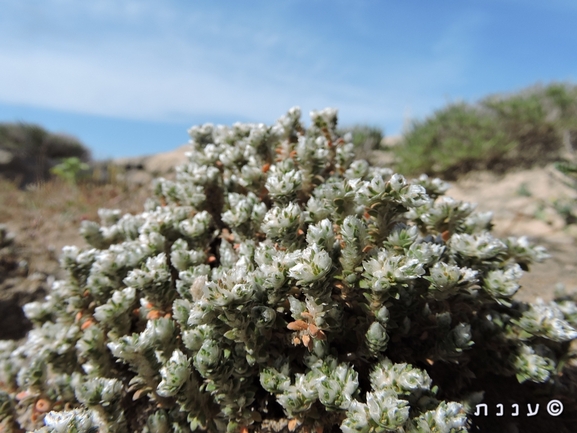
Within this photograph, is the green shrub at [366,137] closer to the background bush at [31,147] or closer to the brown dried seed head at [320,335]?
the brown dried seed head at [320,335]

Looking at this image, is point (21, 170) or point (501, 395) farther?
point (21, 170)

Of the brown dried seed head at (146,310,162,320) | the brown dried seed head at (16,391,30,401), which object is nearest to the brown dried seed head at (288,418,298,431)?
the brown dried seed head at (146,310,162,320)

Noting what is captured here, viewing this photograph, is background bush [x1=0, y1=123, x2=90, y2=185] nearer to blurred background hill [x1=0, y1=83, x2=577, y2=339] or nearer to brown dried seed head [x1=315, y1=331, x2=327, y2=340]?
blurred background hill [x1=0, y1=83, x2=577, y2=339]

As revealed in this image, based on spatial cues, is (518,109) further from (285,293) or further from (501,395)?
(285,293)

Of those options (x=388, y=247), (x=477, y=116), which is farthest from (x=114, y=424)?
(x=477, y=116)

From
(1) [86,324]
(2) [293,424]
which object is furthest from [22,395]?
(2) [293,424]

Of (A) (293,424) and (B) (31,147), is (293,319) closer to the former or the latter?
(A) (293,424)
